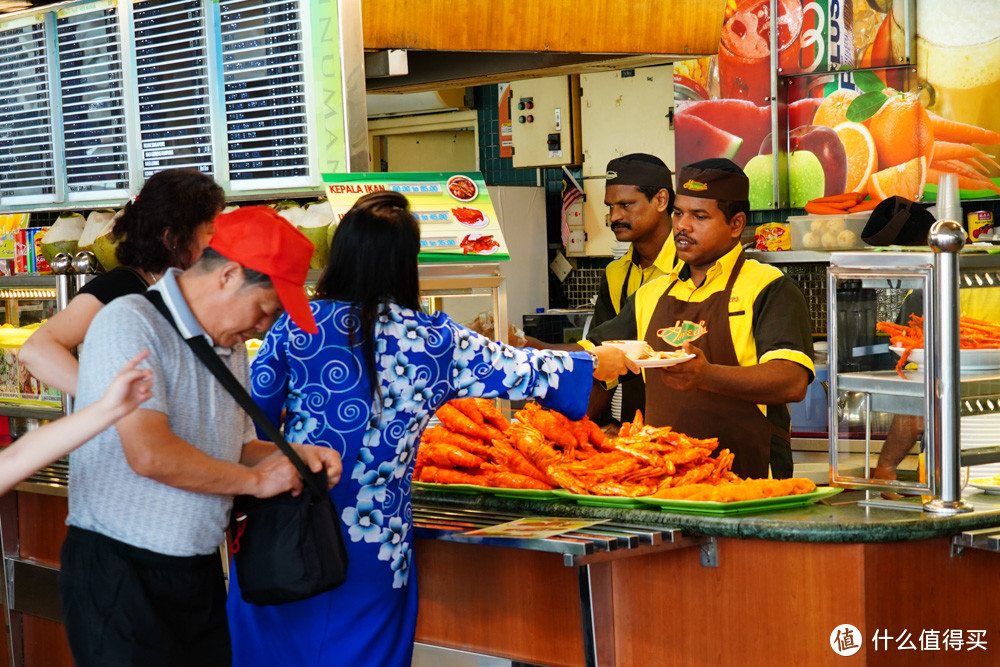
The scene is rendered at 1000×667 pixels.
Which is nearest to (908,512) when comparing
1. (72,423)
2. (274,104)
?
(72,423)

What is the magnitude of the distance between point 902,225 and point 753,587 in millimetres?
1179

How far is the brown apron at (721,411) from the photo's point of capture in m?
3.74

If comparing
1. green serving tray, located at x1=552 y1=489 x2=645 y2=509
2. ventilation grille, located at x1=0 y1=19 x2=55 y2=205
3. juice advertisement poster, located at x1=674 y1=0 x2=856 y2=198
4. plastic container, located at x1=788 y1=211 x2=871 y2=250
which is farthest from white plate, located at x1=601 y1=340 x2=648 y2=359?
juice advertisement poster, located at x1=674 y1=0 x2=856 y2=198

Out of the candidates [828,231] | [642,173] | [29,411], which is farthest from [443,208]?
[828,231]

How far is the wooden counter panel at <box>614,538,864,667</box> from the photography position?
264 centimetres

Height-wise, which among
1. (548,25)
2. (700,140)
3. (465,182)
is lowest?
(465,182)

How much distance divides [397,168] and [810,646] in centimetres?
738

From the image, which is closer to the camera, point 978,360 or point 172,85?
point 978,360

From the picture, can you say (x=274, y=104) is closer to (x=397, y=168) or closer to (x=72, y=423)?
(x=72, y=423)

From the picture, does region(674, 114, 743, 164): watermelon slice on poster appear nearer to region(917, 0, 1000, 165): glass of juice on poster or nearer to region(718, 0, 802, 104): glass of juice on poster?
region(718, 0, 802, 104): glass of juice on poster

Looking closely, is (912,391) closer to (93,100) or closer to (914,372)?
(914,372)

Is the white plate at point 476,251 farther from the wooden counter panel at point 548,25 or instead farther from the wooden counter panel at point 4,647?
the wooden counter panel at point 4,647

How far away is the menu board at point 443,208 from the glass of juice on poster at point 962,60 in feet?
10.3

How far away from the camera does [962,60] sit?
6.05 m
